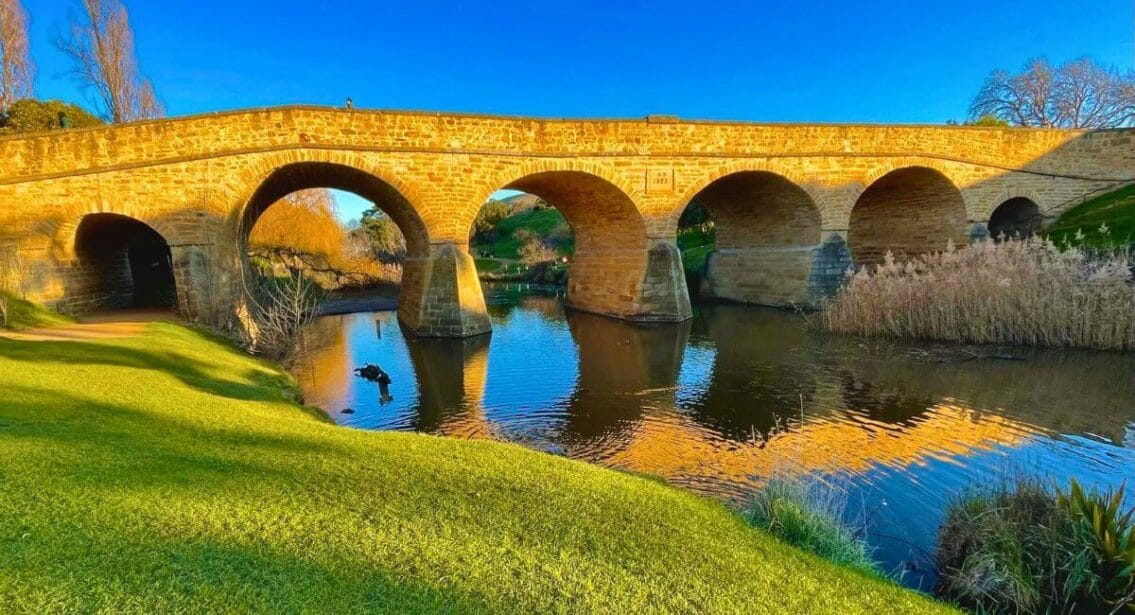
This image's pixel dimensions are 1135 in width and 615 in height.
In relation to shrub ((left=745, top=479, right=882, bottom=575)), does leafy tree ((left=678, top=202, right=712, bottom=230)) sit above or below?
above

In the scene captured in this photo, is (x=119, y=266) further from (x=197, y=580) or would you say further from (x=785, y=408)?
(x=785, y=408)

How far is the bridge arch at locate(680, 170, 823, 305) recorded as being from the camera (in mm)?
18344

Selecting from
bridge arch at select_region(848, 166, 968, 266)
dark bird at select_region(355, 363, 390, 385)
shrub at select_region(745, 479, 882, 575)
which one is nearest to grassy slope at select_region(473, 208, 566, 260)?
bridge arch at select_region(848, 166, 968, 266)

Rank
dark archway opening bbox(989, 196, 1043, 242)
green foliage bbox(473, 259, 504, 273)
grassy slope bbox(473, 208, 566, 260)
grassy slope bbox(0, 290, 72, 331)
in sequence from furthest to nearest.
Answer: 1. grassy slope bbox(473, 208, 566, 260)
2. green foliage bbox(473, 259, 504, 273)
3. dark archway opening bbox(989, 196, 1043, 242)
4. grassy slope bbox(0, 290, 72, 331)

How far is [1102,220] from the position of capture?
59.9 feet

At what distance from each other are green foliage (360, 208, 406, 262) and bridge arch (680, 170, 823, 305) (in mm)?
20801

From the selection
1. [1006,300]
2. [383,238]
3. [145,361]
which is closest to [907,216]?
[1006,300]

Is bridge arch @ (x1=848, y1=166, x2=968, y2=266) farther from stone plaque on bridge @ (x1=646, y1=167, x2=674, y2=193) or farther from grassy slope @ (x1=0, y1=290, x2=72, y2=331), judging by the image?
grassy slope @ (x1=0, y1=290, x2=72, y2=331)

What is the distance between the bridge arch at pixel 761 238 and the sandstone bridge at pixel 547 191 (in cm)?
8

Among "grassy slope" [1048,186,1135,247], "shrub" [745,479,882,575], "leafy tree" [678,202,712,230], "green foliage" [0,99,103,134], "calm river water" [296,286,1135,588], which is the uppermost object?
"green foliage" [0,99,103,134]

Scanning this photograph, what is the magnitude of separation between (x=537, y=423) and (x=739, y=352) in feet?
22.0

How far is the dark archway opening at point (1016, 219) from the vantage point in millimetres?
20859

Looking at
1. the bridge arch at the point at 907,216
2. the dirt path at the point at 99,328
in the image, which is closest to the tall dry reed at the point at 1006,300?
the bridge arch at the point at 907,216

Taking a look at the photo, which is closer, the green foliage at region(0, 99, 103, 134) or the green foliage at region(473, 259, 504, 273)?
the green foliage at region(0, 99, 103, 134)
